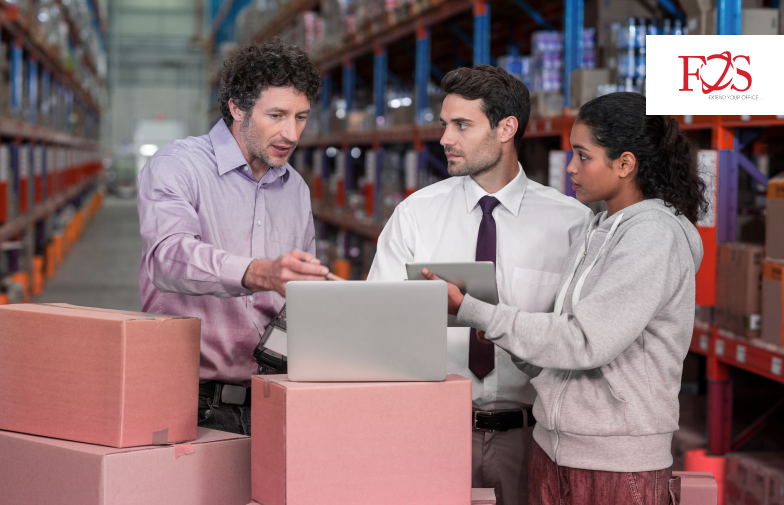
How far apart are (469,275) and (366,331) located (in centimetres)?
28

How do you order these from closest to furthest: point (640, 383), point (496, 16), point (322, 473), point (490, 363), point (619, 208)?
1. point (322, 473)
2. point (640, 383)
3. point (619, 208)
4. point (490, 363)
5. point (496, 16)

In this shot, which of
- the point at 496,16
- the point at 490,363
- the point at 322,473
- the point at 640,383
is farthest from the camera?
the point at 496,16

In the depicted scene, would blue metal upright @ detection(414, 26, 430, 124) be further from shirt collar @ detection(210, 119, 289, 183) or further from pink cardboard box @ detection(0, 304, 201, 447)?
pink cardboard box @ detection(0, 304, 201, 447)

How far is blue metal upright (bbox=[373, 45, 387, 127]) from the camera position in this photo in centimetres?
714

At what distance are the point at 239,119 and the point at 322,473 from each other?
1.08 meters

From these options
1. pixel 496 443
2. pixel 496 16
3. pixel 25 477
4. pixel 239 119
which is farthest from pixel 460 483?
pixel 496 16

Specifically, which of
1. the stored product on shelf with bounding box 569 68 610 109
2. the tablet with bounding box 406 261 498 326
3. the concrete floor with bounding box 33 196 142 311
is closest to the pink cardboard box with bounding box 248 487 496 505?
the tablet with bounding box 406 261 498 326

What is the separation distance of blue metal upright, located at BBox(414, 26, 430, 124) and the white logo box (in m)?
3.90

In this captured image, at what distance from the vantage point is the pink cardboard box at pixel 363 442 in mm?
1511

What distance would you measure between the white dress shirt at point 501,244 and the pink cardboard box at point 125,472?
638 millimetres

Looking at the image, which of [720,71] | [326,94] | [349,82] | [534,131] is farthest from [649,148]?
[326,94]

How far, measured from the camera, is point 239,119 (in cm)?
219

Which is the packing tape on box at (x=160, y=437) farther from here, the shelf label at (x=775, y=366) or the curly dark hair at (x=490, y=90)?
the shelf label at (x=775, y=366)

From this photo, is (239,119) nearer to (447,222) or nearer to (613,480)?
(447,222)
